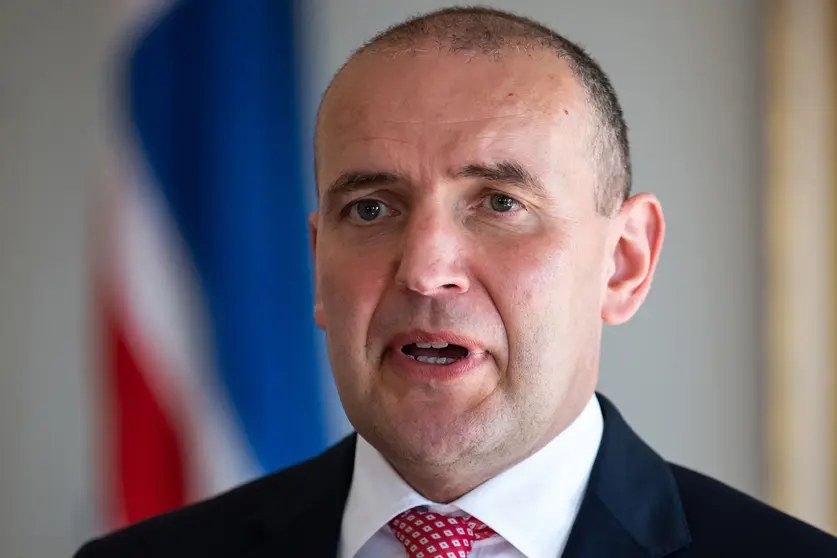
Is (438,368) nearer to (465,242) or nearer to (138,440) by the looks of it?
(465,242)

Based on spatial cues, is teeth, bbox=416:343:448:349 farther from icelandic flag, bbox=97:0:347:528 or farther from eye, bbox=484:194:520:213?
icelandic flag, bbox=97:0:347:528

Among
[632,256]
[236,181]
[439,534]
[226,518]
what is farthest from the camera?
[236,181]

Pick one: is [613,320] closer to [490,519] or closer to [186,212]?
[490,519]

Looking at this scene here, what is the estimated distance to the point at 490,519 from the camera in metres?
1.45

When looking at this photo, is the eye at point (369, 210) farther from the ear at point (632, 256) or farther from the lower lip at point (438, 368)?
the ear at point (632, 256)

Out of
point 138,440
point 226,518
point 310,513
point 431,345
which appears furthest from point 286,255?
point 431,345

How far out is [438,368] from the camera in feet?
4.55

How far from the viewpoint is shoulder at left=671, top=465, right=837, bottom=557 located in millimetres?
1413

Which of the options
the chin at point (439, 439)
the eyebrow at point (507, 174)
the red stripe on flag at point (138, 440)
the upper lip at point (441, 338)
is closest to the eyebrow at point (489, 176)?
the eyebrow at point (507, 174)

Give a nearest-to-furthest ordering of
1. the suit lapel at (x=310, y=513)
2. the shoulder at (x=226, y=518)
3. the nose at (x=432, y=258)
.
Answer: the nose at (x=432, y=258), the suit lapel at (x=310, y=513), the shoulder at (x=226, y=518)

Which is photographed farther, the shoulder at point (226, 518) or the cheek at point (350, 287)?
the shoulder at point (226, 518)

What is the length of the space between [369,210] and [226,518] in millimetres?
616

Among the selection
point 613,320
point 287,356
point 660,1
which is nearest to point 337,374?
point 613,320

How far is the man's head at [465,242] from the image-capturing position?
54.6 inches
